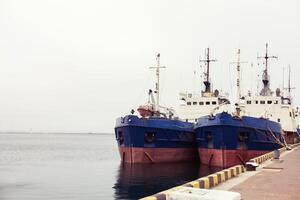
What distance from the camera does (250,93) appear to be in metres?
41.0

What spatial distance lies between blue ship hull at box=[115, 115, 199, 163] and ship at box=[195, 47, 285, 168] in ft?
6.40

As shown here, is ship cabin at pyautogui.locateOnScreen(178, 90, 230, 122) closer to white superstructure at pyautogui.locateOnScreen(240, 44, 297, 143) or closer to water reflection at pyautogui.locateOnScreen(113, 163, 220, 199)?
white superstructure at pyautogui.locateOnScreen(240, 44, 297, 143)

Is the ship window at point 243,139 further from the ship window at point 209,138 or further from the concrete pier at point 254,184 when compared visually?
the concrete pier at point 254,184

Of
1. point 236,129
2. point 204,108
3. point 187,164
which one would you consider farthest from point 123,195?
point 204,108

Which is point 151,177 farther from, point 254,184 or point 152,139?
point 254,184

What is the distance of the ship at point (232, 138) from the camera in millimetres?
29172

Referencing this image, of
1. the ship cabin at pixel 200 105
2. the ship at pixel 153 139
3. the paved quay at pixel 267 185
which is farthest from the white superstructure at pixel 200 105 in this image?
the paved quay at pixel 267 185

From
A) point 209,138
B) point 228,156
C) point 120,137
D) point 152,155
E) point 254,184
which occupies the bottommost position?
point 152,155

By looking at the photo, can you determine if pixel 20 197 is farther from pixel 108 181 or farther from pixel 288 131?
pixel 288 131

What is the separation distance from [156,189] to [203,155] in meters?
12.1

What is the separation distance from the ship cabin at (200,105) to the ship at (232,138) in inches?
310

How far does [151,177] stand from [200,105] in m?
16.8

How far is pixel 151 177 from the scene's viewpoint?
25156 mm

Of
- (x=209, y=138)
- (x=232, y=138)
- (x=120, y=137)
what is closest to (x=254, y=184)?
(x=232, y=138)
